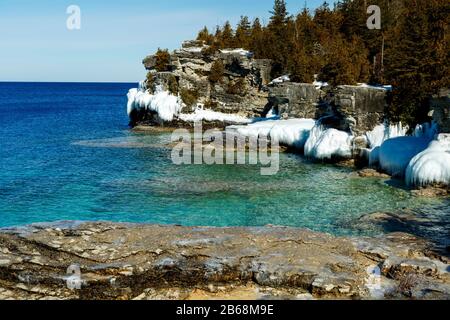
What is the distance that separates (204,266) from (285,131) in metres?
26.0

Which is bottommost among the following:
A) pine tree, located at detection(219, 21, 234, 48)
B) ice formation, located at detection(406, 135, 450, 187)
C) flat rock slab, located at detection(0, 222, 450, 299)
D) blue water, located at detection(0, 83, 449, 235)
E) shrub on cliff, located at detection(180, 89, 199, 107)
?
blue water, located at detection(0, 83, 449, 235)

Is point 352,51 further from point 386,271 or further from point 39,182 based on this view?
point 386,271

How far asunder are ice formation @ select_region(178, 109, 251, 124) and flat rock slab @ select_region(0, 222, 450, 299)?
114 ft

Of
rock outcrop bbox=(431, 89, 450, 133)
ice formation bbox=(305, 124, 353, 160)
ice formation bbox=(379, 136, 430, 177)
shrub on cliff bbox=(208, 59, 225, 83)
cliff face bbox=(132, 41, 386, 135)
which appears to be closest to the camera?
rock outcrop bbox=(431, 89, 450, 133)

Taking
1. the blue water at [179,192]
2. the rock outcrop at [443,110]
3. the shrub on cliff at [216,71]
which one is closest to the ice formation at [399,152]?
the rock outcrop at [443,110]

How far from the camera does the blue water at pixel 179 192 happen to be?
18703mm

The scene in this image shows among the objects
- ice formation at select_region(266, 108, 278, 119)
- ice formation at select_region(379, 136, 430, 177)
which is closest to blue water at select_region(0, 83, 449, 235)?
ice formation at select_region(379, 136, 430, 177)

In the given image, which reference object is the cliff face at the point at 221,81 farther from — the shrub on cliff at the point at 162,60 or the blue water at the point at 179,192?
the blue water at the point at 179,192

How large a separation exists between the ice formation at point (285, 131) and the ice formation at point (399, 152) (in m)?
8.16

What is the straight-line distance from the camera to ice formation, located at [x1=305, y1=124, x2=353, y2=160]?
30.3 meters

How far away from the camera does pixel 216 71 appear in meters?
49.7

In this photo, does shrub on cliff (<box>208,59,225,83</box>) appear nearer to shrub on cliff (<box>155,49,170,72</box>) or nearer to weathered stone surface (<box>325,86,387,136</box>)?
shrub on cliff (<box>155,49,170,72</box>)

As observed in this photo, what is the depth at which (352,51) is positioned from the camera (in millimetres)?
41375
